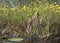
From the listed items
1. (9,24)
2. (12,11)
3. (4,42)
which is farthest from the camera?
(12,11)

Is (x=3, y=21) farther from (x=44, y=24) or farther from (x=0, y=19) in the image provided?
(x=44, y=24)

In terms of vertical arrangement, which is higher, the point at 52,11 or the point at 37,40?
the point at 52,11

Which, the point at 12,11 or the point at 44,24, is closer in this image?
the point at 44,24

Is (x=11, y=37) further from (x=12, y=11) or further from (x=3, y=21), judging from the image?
(x=12, y=11)

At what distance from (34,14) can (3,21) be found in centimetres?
58

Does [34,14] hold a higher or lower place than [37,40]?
higher

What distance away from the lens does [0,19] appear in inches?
168

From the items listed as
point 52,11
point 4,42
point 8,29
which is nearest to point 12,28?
point 8,29

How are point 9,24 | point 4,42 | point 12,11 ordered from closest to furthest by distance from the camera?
1. point 4,42
2. point 9,24
3. point 12,11

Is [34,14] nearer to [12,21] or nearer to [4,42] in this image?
[12,21]

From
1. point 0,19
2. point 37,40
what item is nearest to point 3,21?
point 0,19

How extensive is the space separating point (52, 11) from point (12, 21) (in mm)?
738

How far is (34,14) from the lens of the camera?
13.9 feet

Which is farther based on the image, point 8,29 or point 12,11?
point 12,11
